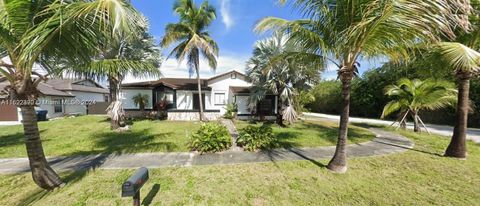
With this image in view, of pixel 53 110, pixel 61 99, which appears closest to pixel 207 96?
pixel 53 110

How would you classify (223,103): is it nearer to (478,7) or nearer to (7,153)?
(7,153)

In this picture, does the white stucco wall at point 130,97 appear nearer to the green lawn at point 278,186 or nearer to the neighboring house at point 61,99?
the neighboring house at point 61,99

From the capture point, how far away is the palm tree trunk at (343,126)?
5805 mm

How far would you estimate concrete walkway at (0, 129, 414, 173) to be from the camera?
641 centimetres

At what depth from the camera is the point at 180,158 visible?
7203mm

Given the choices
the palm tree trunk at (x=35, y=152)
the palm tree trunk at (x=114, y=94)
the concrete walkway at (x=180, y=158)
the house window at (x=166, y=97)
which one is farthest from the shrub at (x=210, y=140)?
the house window at (x=166, y=97)

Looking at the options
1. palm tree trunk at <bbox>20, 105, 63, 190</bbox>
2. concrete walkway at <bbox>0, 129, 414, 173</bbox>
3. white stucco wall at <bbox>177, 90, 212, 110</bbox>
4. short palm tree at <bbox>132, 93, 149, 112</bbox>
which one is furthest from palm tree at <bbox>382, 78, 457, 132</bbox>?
short palm tree at <bbox>132, 93, 149, 112</bbox>

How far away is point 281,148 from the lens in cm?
853

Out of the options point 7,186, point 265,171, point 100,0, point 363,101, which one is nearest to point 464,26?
point 265,171

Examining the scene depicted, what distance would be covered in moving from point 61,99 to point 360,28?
29006mm

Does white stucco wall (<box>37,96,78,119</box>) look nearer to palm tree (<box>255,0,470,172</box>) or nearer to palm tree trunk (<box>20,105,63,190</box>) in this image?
palm tree trunk (<box>20,105,63,190</box>)

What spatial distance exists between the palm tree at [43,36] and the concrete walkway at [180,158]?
172cm

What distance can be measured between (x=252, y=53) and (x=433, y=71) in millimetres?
9800

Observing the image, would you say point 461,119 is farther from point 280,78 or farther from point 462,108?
point 280,78
